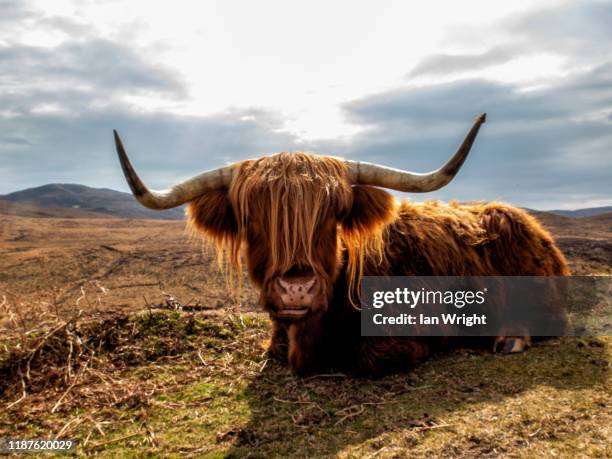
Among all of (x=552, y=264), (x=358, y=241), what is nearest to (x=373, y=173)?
(x=358, y=241)

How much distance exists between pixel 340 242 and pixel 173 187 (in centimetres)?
137

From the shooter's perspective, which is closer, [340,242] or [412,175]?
[412,175]

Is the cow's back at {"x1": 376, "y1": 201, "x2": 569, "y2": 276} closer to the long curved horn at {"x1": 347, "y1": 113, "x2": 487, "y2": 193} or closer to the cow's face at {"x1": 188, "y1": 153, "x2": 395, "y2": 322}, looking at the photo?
the cow's face at {"x1": 188, "y1": 153, "x2": 395, "y2": 322}

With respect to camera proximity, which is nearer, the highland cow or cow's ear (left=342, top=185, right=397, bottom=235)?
the highland cow

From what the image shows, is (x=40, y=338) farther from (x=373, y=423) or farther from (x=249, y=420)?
(x=373, y=423)

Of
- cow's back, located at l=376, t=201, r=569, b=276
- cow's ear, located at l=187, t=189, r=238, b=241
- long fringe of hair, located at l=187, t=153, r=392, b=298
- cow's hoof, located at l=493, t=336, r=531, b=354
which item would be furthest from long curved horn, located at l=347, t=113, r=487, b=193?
cow's hoof, located at l=493, t=336, r=531, b=354

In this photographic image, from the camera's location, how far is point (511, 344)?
161 inches

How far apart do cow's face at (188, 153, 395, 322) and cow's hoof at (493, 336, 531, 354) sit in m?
1.56

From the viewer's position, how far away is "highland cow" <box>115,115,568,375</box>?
296 cm
